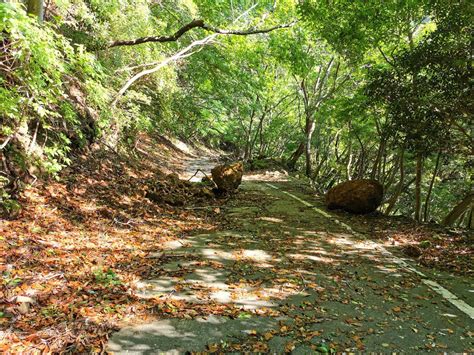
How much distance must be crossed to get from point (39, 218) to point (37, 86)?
2.25 meters

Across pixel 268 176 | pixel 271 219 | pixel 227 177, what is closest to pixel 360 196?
pixel 271 219

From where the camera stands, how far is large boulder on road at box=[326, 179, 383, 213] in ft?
34.1

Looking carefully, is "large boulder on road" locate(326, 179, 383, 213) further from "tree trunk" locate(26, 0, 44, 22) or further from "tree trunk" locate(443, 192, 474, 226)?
"tree trunk" locate(26, 0, 44, 22)

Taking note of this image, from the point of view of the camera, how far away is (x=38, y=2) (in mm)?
5703

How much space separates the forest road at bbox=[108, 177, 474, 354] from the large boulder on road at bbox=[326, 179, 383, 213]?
2.86m

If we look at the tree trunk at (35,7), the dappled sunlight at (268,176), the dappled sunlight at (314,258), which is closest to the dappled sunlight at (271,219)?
the dappled sunlight at (314,258)

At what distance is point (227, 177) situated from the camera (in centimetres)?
1217

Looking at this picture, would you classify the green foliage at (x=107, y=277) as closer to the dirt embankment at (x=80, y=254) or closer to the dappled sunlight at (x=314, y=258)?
the dirt embankment at (x=80, y=254)

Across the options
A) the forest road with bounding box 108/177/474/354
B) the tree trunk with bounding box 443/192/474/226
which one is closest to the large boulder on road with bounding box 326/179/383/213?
the forest road with bounding box 108/177/474/354

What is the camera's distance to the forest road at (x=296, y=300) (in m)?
3.63

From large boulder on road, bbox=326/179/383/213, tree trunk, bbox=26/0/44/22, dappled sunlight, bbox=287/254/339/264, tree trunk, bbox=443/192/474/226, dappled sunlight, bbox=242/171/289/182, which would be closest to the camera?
tree trunk, bbox=26/0/44/22

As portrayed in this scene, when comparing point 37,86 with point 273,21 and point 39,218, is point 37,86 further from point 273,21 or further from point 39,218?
point 273,21

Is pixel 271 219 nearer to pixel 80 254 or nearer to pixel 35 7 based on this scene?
pixel 80 254

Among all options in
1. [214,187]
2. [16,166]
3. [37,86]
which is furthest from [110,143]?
[37,86]
